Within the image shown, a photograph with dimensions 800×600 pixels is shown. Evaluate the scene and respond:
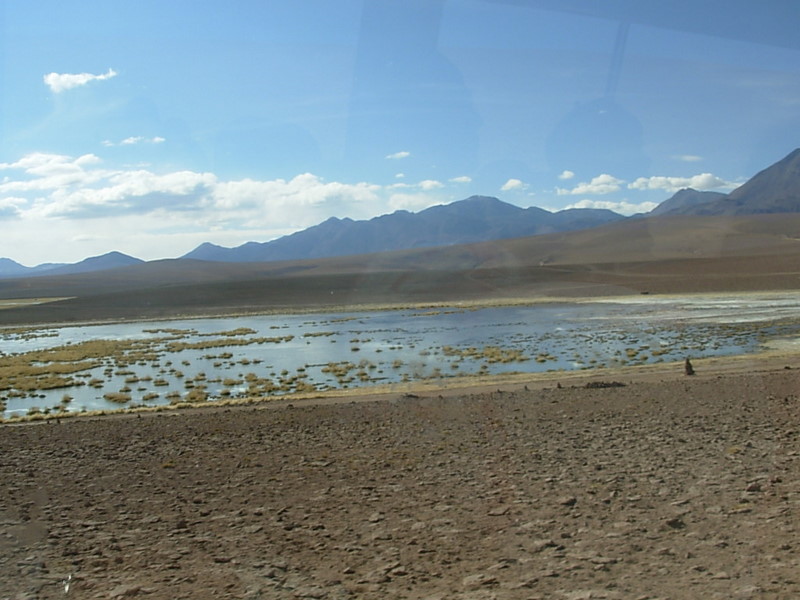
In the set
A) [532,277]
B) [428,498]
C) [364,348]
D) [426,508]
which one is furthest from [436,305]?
[426,508]

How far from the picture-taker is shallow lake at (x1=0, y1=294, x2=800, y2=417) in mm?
29578

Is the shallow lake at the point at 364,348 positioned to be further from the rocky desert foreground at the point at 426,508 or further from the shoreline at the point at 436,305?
the rocky desert foreground at the point at 426,508

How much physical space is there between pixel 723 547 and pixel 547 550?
1544 mm

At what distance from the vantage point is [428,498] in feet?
29.9

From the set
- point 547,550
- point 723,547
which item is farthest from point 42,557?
point 723,547

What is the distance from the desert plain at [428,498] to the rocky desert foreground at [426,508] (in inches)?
1.2

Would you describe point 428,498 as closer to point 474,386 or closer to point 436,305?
point 474,386

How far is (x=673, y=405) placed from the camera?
1525 cm

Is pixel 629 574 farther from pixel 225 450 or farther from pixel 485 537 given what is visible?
pixel 225 450

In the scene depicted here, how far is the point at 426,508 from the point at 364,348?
1333 inches

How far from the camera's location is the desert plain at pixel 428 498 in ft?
21.0

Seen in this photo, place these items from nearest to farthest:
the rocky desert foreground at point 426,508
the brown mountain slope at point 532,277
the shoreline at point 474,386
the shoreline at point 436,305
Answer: the rocky desert foreground at point 426,508, the shoreline at point 474,386, the shoreline at point 436,305, the brown mountain slope at point 532,277

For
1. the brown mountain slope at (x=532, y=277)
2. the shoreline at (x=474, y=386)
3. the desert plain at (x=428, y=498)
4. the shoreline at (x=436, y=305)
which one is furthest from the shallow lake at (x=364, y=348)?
the brown mountain slope at (x=532, y=277)

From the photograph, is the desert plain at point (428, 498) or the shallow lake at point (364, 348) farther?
the shallow lake at point (364, 348)
